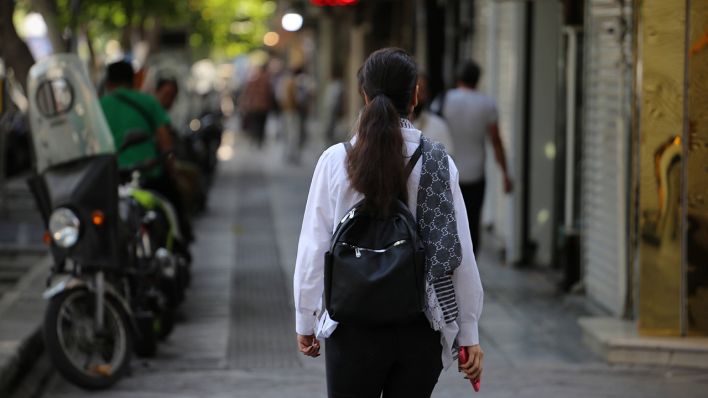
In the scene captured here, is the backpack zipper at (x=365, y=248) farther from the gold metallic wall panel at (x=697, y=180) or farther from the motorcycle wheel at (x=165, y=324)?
the motorcycle wheel at (x=165, y=324)

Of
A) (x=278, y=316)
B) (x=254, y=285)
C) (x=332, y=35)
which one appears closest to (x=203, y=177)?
(x=254, y=285)

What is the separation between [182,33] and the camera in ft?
107

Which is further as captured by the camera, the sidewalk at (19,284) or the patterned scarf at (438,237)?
the sidewalk at (19,284)

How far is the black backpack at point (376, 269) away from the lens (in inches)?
163

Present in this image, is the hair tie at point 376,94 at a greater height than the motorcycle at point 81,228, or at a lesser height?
greater

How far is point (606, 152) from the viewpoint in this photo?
1042 cm

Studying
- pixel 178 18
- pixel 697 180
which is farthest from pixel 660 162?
pixel 178 18

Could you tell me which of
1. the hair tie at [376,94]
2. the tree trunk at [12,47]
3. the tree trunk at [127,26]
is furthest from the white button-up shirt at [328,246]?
the tree trunk at [127,26]

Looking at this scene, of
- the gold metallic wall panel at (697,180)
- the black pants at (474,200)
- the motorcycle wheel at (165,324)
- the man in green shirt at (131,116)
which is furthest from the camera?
the black pants at (474,200)

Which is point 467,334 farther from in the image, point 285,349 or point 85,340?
point 285,349

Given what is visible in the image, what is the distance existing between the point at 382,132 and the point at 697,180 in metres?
4.52

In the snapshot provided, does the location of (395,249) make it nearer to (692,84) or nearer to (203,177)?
(692,84)

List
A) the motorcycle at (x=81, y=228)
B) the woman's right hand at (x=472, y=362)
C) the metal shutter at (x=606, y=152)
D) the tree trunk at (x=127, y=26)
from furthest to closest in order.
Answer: the tree trunk at (x=127, y=26) → the metal shutter at (x=606, y=152) → the motorcycle at (x=81, y=228) → the woman's right hand at (x=472, y=362)

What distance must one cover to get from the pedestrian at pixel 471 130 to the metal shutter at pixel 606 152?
2.53ft
